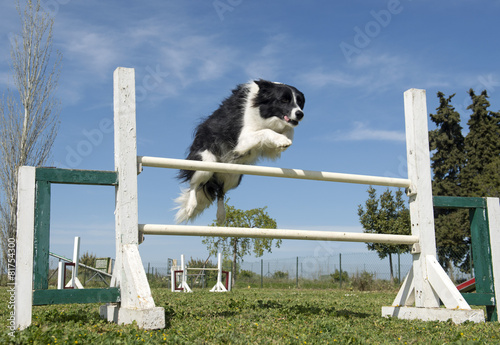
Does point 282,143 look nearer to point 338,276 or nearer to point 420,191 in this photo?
point 420,191

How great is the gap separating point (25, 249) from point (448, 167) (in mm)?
22107

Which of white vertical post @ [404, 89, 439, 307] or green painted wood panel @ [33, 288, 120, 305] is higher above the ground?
white vertical post @ [404, 89, 439, 307]

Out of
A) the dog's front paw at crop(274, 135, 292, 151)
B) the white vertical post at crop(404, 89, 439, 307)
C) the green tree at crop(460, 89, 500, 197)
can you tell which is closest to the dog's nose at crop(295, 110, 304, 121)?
the dog's front paw at crop(274, 135, 292, 151)

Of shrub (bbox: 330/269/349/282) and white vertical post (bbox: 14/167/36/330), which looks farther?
shrub (bbox: 330/269/349/282)

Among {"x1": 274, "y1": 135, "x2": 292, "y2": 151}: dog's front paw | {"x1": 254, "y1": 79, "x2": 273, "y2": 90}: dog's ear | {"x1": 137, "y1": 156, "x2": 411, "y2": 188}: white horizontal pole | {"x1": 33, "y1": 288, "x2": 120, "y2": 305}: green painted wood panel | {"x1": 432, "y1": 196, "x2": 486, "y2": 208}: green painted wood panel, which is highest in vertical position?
{"x1": 254, "y1": 79, "x2": 273, "y2": 90}: dog's ear

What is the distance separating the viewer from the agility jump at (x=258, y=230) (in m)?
3.04

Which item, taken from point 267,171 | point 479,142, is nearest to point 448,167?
point 479,142

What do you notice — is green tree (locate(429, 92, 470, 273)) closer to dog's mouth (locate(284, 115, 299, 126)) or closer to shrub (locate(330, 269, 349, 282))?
shrub (locate(330, 269, 349, 282))

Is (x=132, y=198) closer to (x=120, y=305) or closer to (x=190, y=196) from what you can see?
(x=120, y=305)

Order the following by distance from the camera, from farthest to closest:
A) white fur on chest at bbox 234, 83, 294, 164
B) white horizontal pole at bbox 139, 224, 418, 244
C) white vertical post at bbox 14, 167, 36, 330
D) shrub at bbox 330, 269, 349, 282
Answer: shrub at bbox 330, 269, 349, 282, white fur on chest at bbox 234, 83, 294, 164, white horizontal pole at bbox 139, 224, 418, 244, white vertical post at bbox 14, 167, 36, 330

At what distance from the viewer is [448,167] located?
2219cm

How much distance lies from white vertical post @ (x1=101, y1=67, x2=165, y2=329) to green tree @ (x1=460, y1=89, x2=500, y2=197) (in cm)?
1964

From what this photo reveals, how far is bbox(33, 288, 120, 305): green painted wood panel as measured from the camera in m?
3.00

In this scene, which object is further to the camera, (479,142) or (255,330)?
(479,142)
